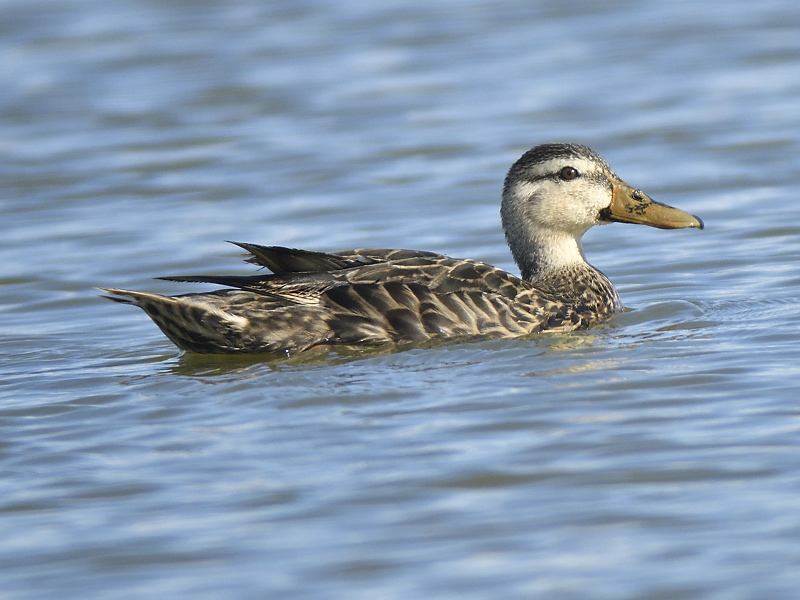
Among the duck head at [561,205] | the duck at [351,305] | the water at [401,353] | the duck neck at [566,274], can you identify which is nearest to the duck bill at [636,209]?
the duck head at [561,205]

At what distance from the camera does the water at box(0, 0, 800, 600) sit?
17.9 feet

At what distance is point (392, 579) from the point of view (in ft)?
17.1

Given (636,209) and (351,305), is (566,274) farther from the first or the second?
(351,305)

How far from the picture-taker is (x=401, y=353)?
8172 mm

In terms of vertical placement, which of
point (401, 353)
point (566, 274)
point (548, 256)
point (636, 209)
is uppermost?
point (636, 209)

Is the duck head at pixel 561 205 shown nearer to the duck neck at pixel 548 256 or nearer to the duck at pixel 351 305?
the duck neck at pixel 548 256

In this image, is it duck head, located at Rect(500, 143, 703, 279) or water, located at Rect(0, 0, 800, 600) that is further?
duck head, located at Rect(500, 143, 703, 279)

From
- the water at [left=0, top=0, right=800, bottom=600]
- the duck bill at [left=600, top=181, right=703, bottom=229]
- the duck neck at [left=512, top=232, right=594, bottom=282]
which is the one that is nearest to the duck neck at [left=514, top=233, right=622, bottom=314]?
the duck neck at [left=512, top=232, right=594, bottom=282]

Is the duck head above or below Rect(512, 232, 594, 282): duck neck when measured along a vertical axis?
above

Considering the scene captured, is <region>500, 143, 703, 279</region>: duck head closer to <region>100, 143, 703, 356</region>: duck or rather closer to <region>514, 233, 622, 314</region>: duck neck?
<region>514, 233, 622, 314</region>: duck neck

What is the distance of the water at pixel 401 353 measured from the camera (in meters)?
5.45

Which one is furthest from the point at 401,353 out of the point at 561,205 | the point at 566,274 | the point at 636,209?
the point at 636,209

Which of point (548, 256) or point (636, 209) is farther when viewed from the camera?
point (636, 209)

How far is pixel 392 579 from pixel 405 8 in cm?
1491
